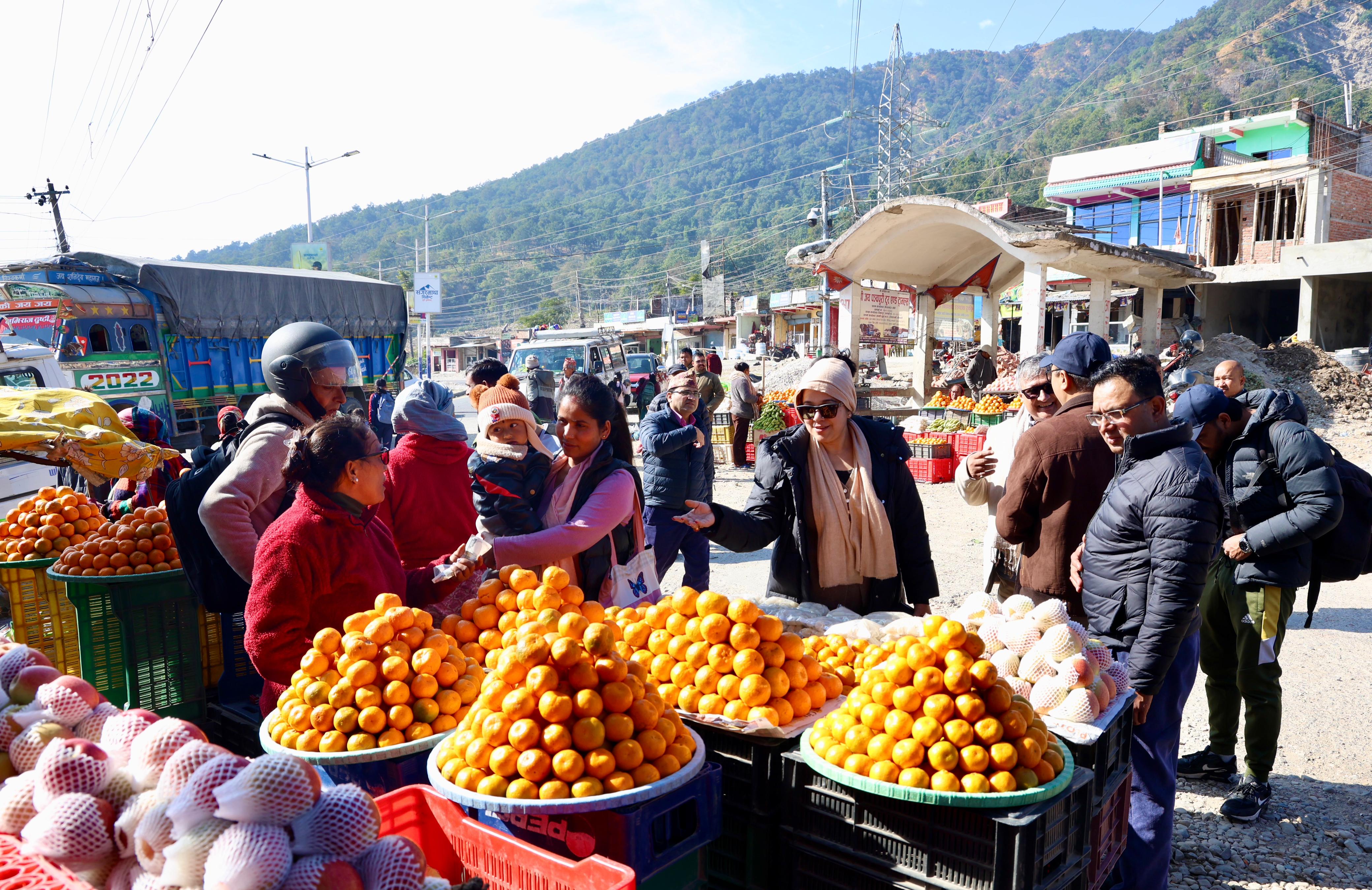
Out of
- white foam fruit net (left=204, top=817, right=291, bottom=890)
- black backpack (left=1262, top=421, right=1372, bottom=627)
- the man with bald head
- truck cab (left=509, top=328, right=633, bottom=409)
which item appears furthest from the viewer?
truck cab (left=509, top=328, right=633, bottom=409)

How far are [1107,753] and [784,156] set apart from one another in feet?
544

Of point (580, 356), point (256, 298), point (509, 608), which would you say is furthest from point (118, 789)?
point (580, 356)

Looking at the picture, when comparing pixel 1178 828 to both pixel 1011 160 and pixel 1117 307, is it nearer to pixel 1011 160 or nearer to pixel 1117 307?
pixel 1117 307

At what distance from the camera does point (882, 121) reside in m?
39.8

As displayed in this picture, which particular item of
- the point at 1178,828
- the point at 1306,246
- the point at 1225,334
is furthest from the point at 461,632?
the point at 1306,246

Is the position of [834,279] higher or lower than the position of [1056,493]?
higher

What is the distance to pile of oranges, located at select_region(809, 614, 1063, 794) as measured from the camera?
2.04 metres

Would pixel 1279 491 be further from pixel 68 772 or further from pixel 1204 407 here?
pixel 68 772

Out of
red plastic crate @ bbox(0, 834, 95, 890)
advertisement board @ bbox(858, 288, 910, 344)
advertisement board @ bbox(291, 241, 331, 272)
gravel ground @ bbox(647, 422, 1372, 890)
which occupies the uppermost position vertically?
advertisement board @ bbox(291, 241, 331, 272)

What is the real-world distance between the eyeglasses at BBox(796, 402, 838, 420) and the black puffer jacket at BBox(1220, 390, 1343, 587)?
2.01m

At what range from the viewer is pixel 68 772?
59.2 inches

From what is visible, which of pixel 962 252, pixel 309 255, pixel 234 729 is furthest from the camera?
pixel 309 255

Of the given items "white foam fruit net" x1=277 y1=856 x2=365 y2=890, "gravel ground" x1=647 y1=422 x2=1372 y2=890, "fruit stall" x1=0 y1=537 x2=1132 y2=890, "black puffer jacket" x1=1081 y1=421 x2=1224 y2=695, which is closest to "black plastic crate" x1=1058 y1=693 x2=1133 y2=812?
"fruit stall" x1=0 y1=537 x2=1132 y2=890

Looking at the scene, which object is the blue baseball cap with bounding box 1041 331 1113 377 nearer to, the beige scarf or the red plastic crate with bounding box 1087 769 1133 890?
the beige scarf
